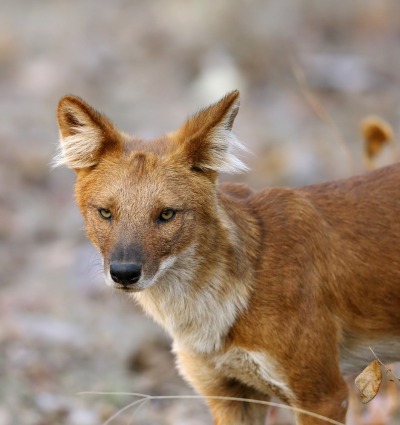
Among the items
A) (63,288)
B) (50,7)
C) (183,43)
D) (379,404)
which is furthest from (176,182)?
(50,7)

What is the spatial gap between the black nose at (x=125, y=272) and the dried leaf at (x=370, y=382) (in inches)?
56.9

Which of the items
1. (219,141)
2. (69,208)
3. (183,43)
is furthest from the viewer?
(183,43)

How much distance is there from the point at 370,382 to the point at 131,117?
1186cm

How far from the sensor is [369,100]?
694 inches

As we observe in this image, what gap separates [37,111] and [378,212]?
11.3m

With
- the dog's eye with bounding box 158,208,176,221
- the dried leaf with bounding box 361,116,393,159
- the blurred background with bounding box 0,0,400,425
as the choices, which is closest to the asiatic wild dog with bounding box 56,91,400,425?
the dog's eye with bounding box 158,208,176,221

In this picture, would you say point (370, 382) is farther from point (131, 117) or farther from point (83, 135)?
point (131, 117)

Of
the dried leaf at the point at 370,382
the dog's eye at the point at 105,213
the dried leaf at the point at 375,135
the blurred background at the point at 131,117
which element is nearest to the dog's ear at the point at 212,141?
the dog's eye at the point at 105,213

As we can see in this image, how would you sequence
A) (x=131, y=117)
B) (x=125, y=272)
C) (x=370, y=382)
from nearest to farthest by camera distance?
1. (x=370, y=382)
2. (x=125, y=272)
3. (x=131, y=117)

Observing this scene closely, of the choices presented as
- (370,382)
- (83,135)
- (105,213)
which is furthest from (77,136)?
(370,382)

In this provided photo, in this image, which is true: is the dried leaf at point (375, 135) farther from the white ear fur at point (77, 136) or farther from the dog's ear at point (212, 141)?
the white ear fur at point (77, 136)

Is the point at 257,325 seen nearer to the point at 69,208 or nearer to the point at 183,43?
the point at 69,208

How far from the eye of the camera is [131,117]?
1756 cm

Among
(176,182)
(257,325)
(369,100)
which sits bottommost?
(369,100)
